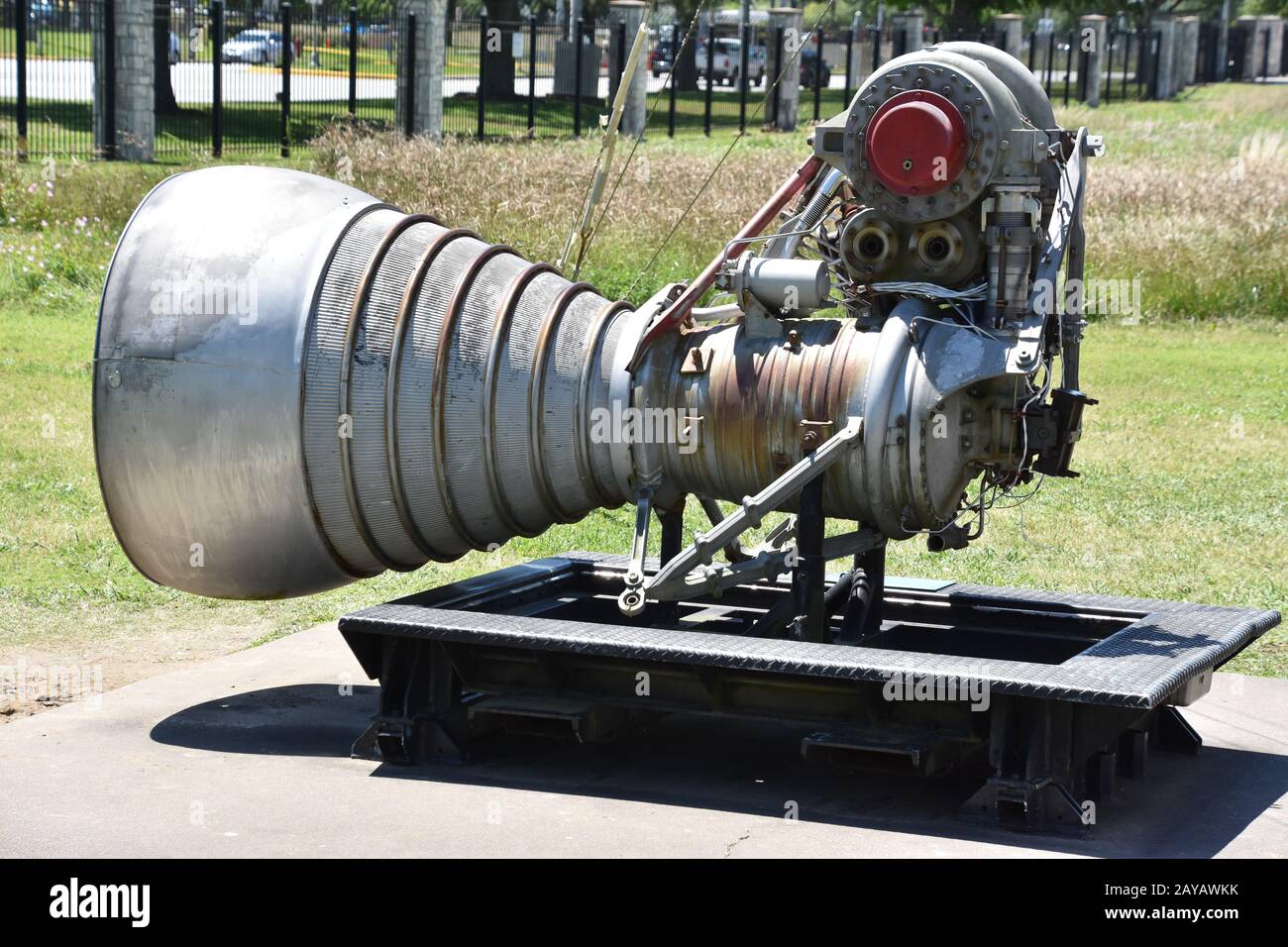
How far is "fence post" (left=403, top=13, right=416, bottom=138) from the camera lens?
2997cm

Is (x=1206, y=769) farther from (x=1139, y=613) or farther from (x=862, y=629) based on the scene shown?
(x=862, y=629)

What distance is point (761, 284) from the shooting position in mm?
7777

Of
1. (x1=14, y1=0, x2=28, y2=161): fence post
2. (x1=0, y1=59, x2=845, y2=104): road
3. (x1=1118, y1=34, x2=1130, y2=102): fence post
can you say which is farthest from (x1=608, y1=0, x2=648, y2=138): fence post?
(x1=1118, y1=34, x2=1130, y2=102): fence post

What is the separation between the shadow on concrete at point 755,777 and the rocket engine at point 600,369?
2.23ft

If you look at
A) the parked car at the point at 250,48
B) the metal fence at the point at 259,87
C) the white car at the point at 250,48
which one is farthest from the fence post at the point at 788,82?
the white car at the point at 250,48

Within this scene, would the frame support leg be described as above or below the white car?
below

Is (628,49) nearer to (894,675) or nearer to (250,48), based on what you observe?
(250,48)

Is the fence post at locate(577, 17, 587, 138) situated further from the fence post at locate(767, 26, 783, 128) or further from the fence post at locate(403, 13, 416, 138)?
the fence post at locate(767, 26, 783, 128)

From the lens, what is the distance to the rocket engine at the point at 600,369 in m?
7.50

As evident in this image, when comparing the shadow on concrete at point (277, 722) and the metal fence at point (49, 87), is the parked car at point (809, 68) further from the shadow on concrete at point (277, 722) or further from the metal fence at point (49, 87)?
the shadow on concrete at point (277, 722)

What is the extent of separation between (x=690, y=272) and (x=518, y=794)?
13.1 meters

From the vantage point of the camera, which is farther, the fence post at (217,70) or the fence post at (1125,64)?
the fence post at (1125,64)

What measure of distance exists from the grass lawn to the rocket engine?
1734 millimetres
